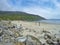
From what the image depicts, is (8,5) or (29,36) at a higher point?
(8,5)

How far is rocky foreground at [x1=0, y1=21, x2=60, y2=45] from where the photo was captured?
204cm

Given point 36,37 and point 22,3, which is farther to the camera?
point 22,3

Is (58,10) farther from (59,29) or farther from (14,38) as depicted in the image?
(14,38)

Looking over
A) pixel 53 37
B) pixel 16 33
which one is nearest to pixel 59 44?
pixel 53 37

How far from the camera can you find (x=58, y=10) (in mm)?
2119

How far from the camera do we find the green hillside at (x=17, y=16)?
2.12m

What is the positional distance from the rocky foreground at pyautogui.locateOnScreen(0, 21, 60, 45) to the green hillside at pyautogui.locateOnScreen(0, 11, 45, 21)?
8 centimetres

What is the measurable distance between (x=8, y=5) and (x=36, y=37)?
2.32 feet

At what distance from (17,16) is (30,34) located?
1.22 ft

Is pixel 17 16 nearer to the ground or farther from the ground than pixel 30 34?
farther from the ground

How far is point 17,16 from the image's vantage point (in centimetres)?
215

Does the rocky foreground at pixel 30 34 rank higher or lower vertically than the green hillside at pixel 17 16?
lower

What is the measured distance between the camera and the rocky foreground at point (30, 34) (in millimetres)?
2037

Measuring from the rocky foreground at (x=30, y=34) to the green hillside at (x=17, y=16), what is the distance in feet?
0.25
